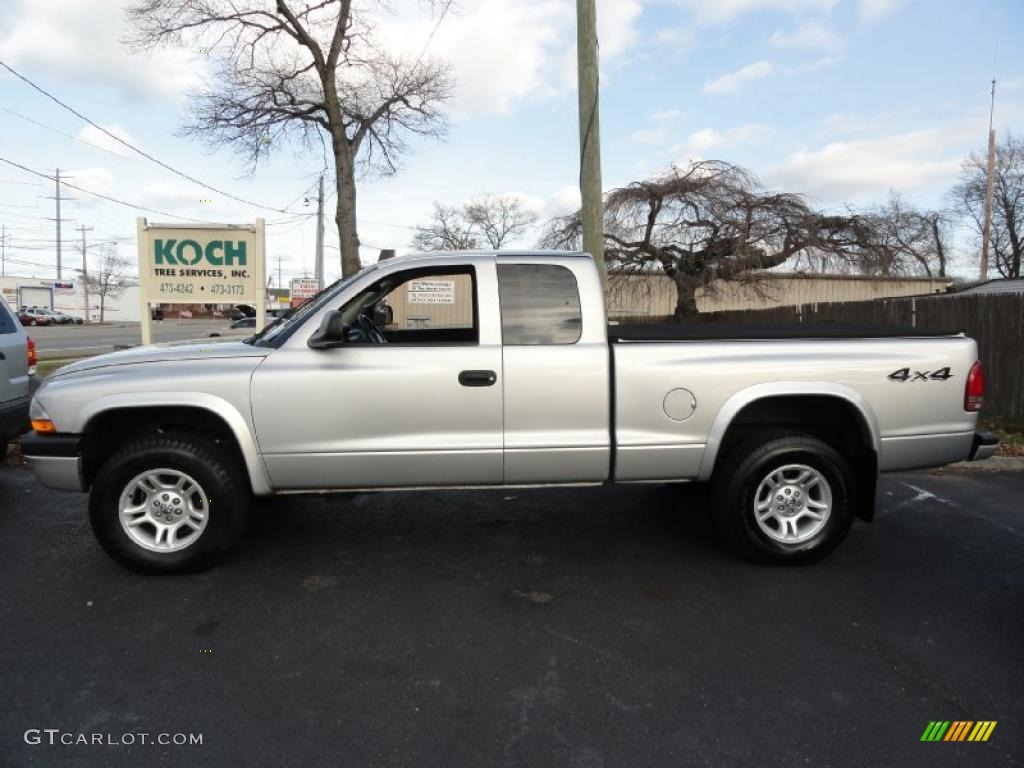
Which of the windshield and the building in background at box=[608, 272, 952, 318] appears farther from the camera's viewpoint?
the building in background at box=[608, 272, 952, 318]

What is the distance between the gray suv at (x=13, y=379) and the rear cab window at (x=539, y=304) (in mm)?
4382

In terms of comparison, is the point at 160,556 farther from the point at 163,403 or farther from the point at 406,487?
the point at 406,487

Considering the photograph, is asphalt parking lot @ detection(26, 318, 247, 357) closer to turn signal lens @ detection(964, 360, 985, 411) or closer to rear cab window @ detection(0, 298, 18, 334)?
rear cab window @ detection(0, 298, 18, 334)

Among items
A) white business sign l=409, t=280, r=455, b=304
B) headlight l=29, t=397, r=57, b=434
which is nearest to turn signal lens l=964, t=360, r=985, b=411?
white business sign l=409, t=280, r=455, b=304

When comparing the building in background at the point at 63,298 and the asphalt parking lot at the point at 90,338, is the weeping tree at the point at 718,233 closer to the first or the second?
the asphalt parking lot at the point at 90,338

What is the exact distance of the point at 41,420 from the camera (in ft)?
11.5

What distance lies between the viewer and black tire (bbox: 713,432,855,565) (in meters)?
3.69

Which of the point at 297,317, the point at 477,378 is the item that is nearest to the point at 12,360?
the point at 297,317

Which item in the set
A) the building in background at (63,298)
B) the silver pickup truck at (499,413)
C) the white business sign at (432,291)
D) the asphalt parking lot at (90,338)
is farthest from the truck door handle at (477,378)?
the building in background at (63,298)

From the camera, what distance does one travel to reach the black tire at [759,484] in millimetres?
3686

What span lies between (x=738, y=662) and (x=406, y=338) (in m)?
3.13

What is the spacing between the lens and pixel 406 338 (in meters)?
4.75

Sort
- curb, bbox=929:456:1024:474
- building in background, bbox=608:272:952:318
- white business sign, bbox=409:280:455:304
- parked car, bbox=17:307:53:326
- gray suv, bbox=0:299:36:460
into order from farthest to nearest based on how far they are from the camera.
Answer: parked car, bbox=17:307:53:326, building in background, bbox=608:272:952:318, curb, bbox=929:456:1024:474, gray suv, bbox=0:299:36:460, white business sign, bbox=409:280:455:304

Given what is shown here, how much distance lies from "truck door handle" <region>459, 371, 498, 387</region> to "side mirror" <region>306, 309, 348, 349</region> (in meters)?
0.71
